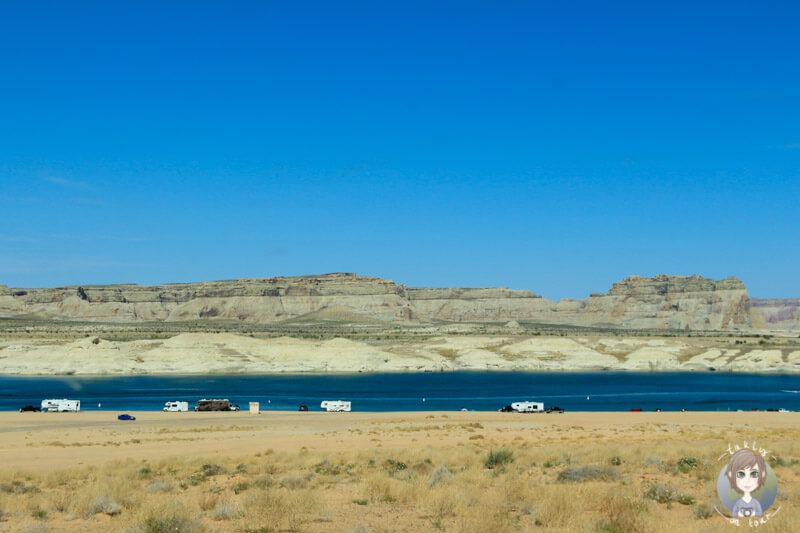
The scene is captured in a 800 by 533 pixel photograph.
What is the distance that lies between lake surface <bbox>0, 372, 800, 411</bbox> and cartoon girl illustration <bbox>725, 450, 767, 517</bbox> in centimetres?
5968

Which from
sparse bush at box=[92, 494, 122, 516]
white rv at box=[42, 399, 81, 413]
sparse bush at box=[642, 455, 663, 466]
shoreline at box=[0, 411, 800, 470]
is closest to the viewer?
sparse bush at box=[92, 494, 122, 516]

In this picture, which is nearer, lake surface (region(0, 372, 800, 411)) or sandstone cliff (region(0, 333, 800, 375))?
lake surface (region(0, 372, 800, 411))

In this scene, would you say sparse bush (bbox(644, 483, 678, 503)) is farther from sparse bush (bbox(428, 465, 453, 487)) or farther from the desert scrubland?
sparse bush (bbox(428, 465, 453, 487))

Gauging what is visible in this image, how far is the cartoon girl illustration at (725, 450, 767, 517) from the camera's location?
11.1 metres

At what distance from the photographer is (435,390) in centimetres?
9575

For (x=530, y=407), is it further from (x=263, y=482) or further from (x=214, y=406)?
(x=263, y=482)

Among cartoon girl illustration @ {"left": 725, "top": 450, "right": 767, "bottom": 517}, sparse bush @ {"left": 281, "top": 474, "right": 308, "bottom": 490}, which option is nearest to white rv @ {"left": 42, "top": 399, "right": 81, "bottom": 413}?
sparse bush @ {"left": 281, "top": 474, "right": 308, "bottom": 490}

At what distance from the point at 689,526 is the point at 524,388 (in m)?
85.9

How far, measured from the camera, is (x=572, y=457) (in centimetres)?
2722

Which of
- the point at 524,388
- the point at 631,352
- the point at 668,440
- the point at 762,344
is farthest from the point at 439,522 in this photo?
the point at 762,344

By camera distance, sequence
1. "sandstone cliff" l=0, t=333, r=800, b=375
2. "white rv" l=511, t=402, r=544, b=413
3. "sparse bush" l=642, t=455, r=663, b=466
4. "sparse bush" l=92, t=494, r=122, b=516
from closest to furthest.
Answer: "sparse bush" l=92, t=494, r=122, b=516, "sparse bush" l=642, t=455, r=663, b=466, "white rv" l=511, t=402, r=544, b=413, "sandstone cliff" l=0, t=333, r=800, b=375

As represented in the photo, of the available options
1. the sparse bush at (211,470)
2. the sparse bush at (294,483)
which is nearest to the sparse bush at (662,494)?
the sparse bush at (294,483)

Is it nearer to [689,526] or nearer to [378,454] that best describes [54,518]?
[689,526]

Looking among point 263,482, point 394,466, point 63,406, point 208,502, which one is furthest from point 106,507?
point 63,406
